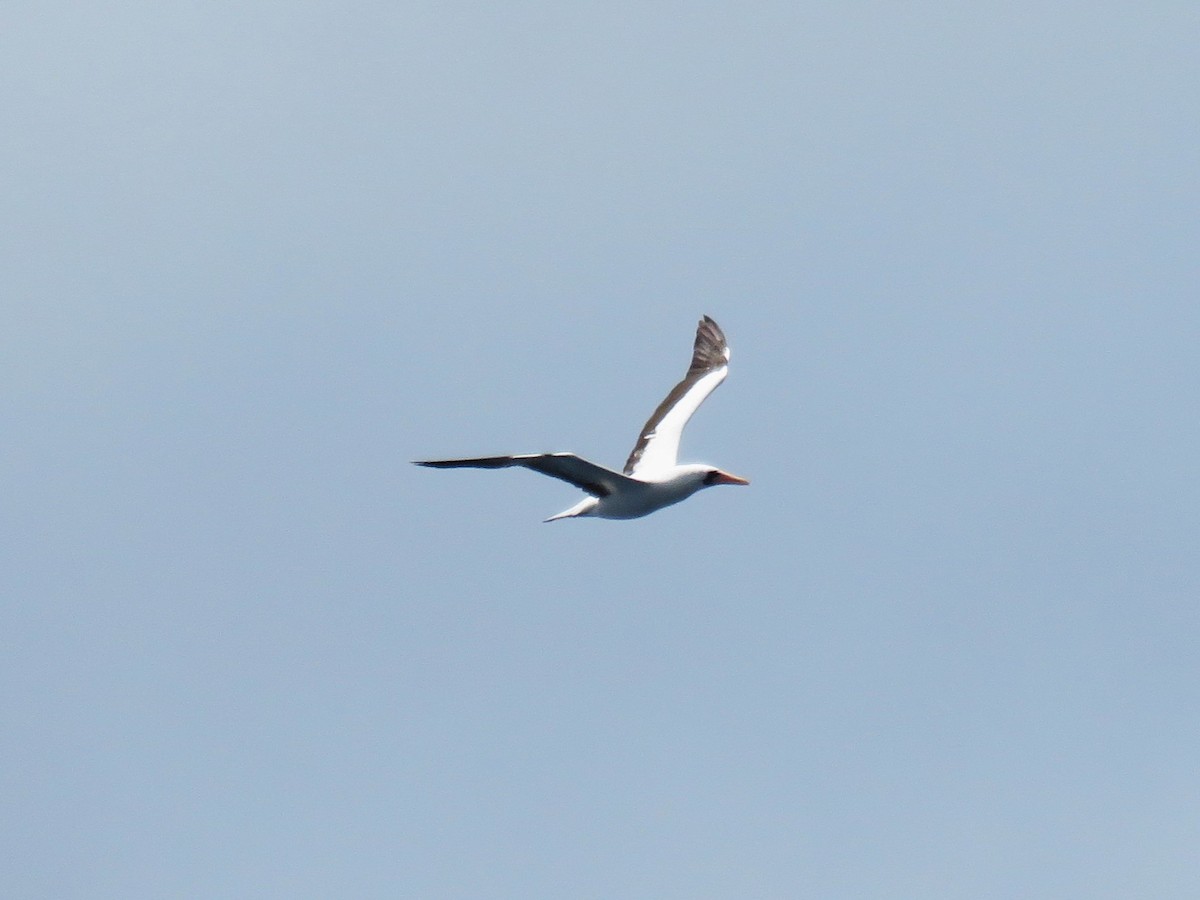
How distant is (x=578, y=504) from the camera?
18531mm

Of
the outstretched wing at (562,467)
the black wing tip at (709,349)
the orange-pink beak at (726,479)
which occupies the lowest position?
the orange-pink beak at (726,479)

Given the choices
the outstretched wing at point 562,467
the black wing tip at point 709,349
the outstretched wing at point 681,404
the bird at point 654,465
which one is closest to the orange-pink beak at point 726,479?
the bird at point 654,465

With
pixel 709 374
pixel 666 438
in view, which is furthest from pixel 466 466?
pixel 709 374

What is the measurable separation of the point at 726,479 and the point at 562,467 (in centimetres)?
414

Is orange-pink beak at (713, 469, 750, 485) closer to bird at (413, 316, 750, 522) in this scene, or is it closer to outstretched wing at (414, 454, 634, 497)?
bird at (413, 316, 750, 522)

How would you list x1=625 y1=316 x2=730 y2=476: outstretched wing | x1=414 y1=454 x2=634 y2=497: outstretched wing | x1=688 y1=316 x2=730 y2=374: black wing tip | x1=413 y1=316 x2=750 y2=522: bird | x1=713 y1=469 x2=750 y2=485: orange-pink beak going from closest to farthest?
x1=414 y1=454 x2=634 y2=497: outstretched wing < x1=413 y1=316 x2=750 y2=522: bird < x1=713 y1=469 x2=750 y2=485: orange-pink beak < x1=625 y1=316 x2=730 y2=476: outstretched wing < x1=688 y1=316 x2=730 y2=374: black wing tip

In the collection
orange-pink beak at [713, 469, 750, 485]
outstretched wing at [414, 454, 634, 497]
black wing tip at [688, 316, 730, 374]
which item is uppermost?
black wing tip at [688, 316, 730, 374]

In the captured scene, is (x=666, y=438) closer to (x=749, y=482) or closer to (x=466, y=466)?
(x=749, y=482)

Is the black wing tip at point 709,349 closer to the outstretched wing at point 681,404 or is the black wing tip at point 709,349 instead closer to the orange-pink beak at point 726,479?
the outstretched wing at point 681,404

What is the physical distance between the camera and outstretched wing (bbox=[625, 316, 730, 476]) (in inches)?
841

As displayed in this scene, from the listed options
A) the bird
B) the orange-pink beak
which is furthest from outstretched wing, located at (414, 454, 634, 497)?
the orange-pink beak

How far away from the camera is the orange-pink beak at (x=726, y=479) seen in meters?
19.7

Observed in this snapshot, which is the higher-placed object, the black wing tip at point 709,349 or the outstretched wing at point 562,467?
the black wing tip at point 709,349

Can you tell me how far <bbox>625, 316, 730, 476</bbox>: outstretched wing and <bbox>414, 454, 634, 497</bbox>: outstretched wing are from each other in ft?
7.86
